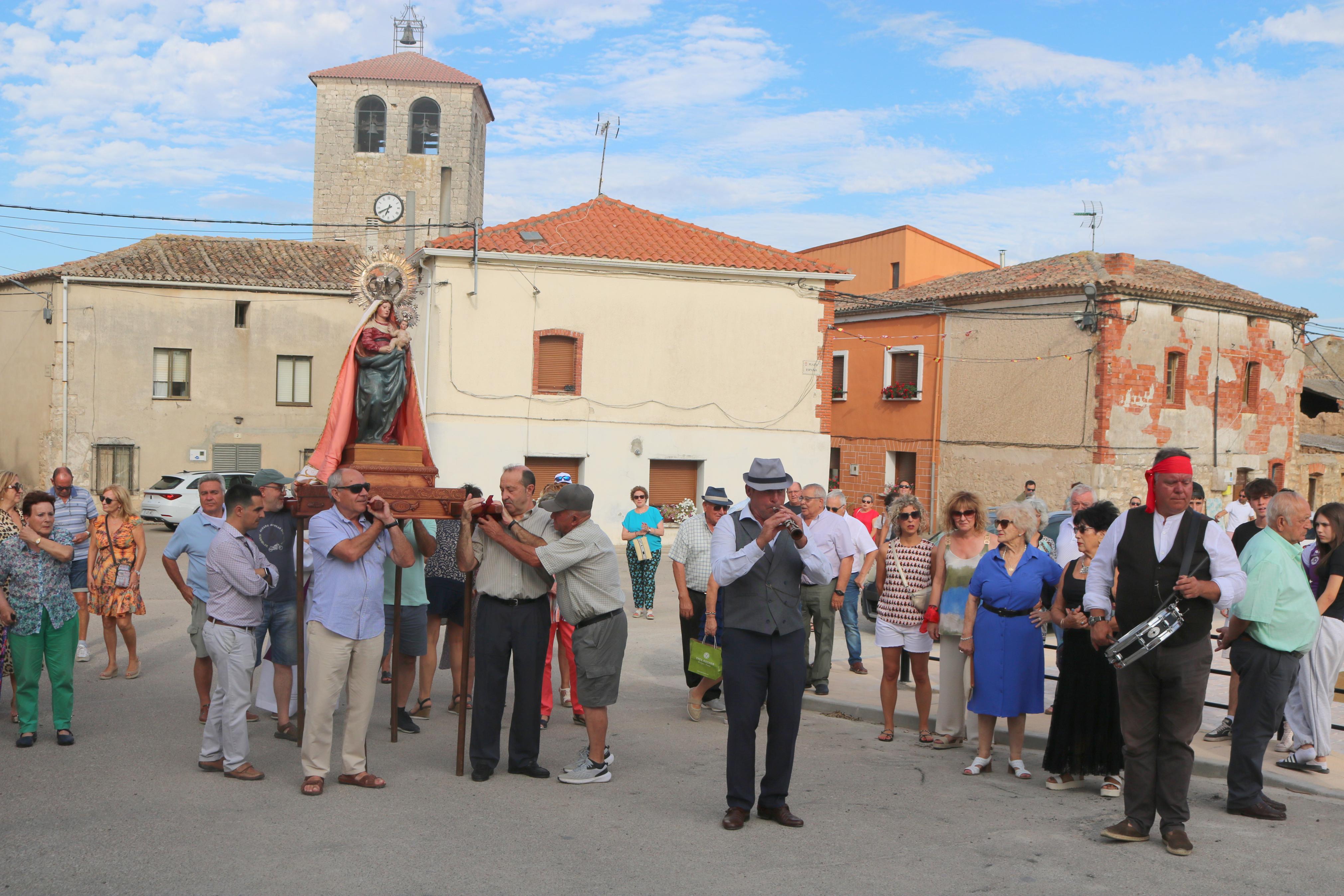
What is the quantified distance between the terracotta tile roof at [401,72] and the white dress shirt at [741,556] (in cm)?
4723

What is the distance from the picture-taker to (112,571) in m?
9.63

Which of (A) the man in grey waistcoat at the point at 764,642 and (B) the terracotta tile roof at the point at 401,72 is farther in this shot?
(B) the terracotta tile roof at the point at 401,72

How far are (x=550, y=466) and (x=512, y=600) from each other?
Answer: 18506 mm

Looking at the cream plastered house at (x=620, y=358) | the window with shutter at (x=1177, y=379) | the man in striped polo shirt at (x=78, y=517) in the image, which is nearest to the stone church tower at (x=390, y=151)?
the cream plastered house at (x=620, y=358)

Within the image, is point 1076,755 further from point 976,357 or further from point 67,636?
point 976,357

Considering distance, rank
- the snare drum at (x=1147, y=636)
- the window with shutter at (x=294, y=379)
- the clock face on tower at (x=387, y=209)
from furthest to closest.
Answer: the clock face on tower at (x=387, y=209)
the window with shutter at (x=294, y=379)
the snare drum at (x=1147, y=636)

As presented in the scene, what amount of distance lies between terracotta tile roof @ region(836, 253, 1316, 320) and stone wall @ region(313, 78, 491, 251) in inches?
Answer: 897

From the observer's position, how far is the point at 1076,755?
6586 millimetres

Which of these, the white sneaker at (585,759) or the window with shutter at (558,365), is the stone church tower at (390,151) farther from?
the white sneaker at (585,759)

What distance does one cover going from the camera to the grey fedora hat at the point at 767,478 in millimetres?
5742

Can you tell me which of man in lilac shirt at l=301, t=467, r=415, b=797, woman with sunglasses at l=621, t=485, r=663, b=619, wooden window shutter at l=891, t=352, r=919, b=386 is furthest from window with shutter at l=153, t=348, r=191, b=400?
man in lilac shirt at l=301, t=467, r=415, b=797

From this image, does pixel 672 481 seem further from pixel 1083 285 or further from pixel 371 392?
pixel 371 392

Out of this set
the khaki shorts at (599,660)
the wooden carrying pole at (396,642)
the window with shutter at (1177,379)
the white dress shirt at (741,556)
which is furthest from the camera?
the window with shutter at (1177,379)

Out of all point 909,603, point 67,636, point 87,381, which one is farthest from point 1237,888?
point 87,381
